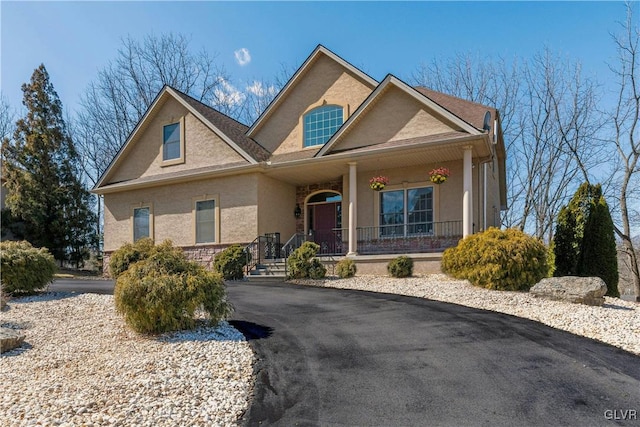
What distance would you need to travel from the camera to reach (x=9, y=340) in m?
5.42

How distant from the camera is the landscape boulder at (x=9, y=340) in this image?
210 inches

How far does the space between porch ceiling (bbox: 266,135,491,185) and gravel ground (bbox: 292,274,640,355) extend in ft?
12.6

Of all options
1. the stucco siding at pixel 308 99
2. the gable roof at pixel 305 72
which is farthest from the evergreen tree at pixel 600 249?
the stucco siding at pixel 308 99

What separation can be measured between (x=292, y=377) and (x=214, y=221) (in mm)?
11337

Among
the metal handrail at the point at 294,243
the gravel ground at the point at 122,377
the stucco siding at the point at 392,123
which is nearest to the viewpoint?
the gravel ground at the point at 122,377

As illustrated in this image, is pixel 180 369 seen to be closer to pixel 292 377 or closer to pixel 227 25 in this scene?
pixel 292 377

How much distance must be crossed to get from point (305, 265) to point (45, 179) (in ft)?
60.9

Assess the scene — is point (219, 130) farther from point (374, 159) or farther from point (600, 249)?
point (600, 249)

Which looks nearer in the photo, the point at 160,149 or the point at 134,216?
the point at 160,149

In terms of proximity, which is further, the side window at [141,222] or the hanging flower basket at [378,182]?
the side window at [141,222]

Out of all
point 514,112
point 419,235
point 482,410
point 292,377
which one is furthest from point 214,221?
point 514,112

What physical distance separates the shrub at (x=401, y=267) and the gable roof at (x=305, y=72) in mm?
6640

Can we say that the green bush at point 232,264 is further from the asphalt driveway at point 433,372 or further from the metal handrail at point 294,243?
the asphalt driveway at point 433,372

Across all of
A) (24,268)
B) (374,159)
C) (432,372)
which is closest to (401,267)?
(374,159)
